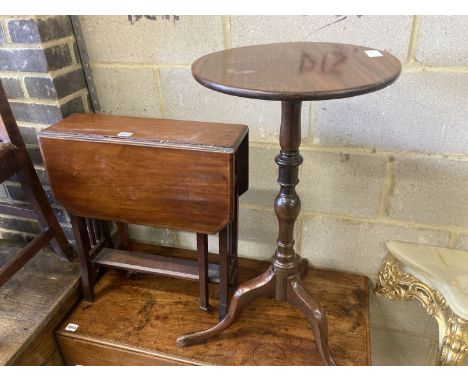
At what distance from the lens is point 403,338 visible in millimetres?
1877

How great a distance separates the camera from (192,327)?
1.54 m

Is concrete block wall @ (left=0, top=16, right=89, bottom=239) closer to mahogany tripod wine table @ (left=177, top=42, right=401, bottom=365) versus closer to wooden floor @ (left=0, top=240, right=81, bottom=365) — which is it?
wooden floor @ (left=0, top=240, right=81, bottom=365)

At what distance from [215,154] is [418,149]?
0.78 metres

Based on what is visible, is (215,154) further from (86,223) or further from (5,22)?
(5,22)

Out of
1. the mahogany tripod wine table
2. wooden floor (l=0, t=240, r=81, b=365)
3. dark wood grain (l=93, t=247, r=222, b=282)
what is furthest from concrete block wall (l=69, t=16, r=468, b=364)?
wooden floor (l=0, t=240, r=81, b=365)

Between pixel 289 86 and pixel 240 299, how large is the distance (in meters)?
0.83

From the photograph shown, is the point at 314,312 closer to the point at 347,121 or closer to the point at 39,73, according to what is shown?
the point at 347,121

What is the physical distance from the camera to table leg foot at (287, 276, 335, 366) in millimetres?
1340

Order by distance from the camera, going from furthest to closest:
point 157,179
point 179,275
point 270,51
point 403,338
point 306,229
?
point 403,338
point 306,229
point 179,275
point 157,179
point 270,51

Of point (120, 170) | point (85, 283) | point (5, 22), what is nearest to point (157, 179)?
point (120, 170)

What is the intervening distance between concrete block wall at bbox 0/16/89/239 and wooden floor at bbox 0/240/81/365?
0.35m

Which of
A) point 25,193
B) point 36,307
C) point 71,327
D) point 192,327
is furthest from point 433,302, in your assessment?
point 25,193

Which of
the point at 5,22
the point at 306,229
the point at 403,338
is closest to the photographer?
the point at 5,22

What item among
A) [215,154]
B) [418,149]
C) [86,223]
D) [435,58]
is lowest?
[86,223]
